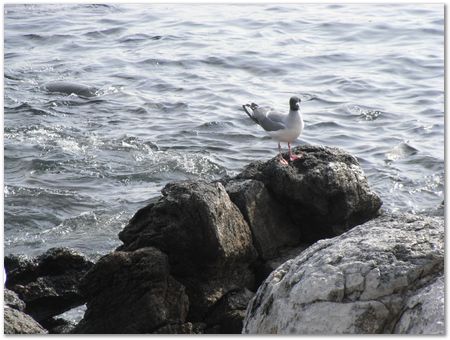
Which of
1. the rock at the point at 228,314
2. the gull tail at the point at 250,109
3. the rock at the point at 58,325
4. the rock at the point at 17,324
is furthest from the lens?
the gull tail at the point at 250,109

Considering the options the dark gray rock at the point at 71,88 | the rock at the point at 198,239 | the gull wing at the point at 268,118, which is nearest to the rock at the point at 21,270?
the rock at the point at 198,239

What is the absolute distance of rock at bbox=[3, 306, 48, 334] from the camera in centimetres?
521

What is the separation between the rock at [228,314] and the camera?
20.6 ft

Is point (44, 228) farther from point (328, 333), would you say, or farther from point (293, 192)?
Result: point (328, 333)

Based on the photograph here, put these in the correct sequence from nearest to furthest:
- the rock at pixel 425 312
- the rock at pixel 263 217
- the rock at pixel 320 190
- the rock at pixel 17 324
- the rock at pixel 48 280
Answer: the rock at pixel 425 312 < the rock at pixel 17 324 < the rock at pixel 48 280 < the rock at pixel 263 217 < the rock at pixel 320 190

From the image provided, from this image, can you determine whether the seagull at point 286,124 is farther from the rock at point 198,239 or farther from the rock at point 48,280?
the rock at point 48,280

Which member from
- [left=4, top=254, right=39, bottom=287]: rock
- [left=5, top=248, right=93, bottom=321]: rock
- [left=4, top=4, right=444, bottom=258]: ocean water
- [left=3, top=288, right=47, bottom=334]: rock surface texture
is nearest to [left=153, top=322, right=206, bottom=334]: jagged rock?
[left=3, top=288, right=47, bottom=334]: rock surface texture

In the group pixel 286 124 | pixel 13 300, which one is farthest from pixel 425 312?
pixel 286 124

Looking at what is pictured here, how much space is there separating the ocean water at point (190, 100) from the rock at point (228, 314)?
2339 millimetres

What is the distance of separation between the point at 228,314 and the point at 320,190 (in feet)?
5.15

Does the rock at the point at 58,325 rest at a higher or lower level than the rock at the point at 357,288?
lower

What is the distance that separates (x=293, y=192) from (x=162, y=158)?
444cm

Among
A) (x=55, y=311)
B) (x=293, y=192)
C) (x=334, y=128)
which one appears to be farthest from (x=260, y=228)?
(x=334, y=128)

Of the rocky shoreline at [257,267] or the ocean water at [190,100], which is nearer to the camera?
the rocky shoreline at [257,267]
